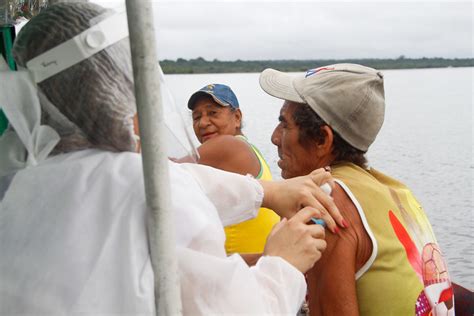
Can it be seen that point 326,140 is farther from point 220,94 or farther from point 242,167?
point 220,94

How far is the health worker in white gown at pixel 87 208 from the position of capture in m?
1.34

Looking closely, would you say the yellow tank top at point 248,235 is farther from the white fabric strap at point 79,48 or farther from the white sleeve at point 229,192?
the white fabric strap at point 79,48

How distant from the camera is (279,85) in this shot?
2.46 m

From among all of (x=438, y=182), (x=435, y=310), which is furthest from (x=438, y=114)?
(x=435, y=310)

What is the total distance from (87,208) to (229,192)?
0.49 metres

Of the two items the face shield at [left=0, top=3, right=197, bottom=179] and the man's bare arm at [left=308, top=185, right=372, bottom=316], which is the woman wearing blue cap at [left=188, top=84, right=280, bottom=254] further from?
the face shield at [left=0, top=3, right=197, bottom=179]

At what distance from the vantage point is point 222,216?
5.92 ft

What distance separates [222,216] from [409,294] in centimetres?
69

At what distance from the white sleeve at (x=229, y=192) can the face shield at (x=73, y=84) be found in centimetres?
30

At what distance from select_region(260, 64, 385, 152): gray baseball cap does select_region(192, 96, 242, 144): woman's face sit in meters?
1.96

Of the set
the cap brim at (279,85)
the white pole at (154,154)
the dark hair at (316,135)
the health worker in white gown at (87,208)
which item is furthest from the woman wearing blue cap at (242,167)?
the white pole at (154,154)

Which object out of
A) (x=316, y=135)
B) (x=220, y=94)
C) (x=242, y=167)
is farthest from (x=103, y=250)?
(x=220, y=94)

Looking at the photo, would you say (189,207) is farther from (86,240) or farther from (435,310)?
(435,310)

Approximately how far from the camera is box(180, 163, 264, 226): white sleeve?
176 cm
